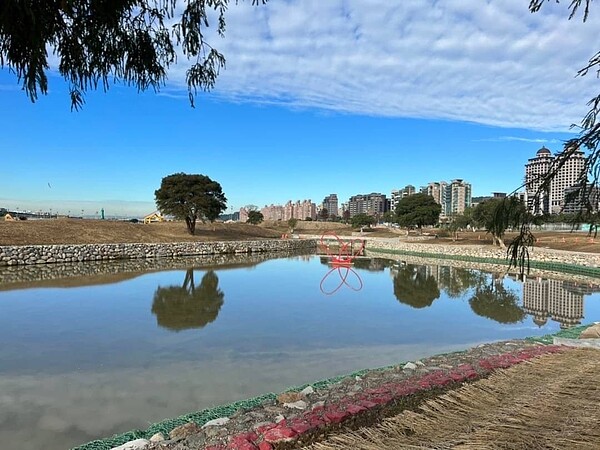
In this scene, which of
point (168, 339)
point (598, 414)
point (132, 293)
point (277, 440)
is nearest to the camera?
point (598, 414)

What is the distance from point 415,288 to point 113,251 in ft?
57.1

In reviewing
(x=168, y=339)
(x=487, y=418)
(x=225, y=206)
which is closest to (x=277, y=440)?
(x=487, y=418)

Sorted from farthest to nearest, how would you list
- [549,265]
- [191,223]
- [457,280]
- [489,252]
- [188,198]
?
[191,223], [188,198], [489,252], [549,265], [457,280]

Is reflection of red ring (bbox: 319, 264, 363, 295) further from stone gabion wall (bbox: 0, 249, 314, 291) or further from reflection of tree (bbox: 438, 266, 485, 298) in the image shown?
stone gabion wall (bbox: 0, 249, 314, 291)

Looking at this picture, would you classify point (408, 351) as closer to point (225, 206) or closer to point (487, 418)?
point (487, 418)

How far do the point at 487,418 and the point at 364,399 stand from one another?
1.28 meters

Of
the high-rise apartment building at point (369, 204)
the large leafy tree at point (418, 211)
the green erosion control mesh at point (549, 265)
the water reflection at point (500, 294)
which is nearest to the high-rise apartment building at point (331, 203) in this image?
the high-rise apartment building at point (369, 204)

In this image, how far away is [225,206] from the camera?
1551 inches

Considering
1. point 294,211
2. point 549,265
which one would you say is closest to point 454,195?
point 294,211

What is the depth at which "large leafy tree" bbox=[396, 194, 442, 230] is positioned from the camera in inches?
1988

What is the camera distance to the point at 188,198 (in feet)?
122

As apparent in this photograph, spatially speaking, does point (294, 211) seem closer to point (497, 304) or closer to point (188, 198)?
point (188, 198)

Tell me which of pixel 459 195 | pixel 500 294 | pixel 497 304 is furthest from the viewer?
pixel 459 195

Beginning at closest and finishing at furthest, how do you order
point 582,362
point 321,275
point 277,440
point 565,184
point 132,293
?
1. point 565,184
2. point 277,440
3. point 582,362
4. point 132,293
5. point 321,275
